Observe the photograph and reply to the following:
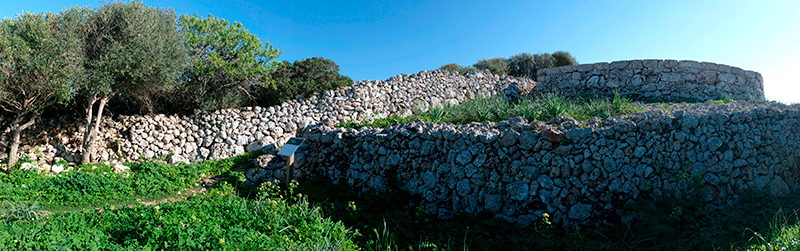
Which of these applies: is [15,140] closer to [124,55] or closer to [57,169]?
[57,169]

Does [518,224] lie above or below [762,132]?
below

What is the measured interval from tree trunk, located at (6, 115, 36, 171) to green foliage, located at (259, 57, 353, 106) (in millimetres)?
6034

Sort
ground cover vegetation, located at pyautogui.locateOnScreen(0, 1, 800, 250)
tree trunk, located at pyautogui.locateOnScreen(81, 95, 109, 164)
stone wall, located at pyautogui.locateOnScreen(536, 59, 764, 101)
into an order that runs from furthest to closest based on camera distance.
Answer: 1. stone wall, located at pyautogui.locateOnScreen(536, 59, 764, 101)
2. tree trunk, located at pyautogui.locateOnScreen(81, 95, 109, 164)
3. ground cover vegetation, located at pyautogui.locateOnScreen(0, 1, 800, 250)

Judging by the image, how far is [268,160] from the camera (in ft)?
32.4

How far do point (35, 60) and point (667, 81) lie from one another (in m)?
17.0

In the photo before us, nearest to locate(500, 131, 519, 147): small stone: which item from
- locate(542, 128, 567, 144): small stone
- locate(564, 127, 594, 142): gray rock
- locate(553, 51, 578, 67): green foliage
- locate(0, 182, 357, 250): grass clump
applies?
locate(542, 128, 567, 144): small stone

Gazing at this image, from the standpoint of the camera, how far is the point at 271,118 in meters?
13.0

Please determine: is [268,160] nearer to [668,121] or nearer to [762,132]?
[668,121]

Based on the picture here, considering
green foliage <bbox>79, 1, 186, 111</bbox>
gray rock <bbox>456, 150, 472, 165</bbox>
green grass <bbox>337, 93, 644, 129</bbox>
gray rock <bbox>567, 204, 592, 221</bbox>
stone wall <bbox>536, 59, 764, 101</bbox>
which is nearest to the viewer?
gray rock <bbox>567, 204, 592, 221</bbox>

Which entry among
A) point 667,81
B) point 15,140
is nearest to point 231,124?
point 15,140

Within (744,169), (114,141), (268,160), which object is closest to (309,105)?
(268,160)

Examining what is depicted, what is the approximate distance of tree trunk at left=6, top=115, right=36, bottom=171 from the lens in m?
10.4

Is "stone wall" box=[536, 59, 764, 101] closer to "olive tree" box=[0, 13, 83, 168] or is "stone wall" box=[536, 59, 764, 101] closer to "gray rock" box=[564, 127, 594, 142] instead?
"gray rock" box=[564, 127, 594, 142]

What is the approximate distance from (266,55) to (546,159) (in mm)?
10222
